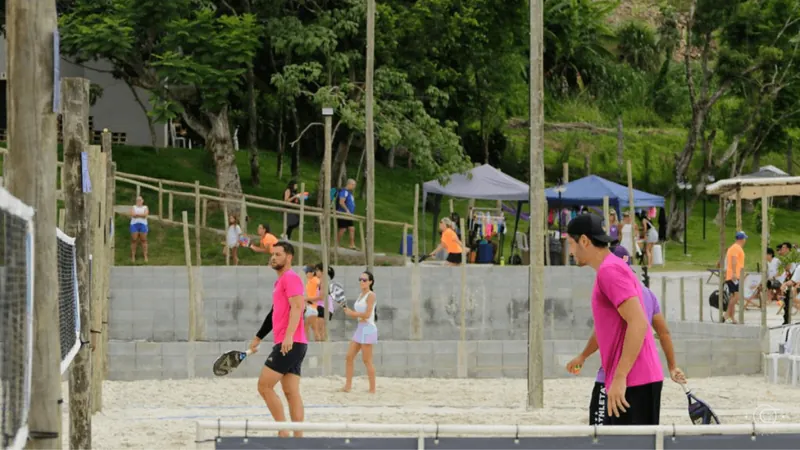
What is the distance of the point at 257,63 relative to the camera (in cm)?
3591

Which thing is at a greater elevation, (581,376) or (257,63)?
(257,63)

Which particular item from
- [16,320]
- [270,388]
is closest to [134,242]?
[270,388]

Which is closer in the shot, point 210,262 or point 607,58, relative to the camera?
point 210,262

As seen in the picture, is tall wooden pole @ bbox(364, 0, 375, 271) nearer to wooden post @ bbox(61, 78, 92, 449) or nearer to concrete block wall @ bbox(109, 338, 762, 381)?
concrete block wall @ bbox(109, 338, 762, 381)

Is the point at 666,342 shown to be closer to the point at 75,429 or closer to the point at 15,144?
the point at 15,144

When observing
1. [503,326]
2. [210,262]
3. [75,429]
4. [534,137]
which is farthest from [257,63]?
[75,429]

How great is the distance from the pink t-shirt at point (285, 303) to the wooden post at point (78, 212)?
4.71 feet

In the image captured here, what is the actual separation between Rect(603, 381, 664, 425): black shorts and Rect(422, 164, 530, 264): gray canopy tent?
22.5 metres

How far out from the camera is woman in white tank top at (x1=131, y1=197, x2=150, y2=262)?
91.5ft

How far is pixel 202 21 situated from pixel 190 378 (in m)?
15.1

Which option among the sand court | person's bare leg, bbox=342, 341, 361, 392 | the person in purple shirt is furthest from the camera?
person's bare leg, bbox=342, 341, 361, 392

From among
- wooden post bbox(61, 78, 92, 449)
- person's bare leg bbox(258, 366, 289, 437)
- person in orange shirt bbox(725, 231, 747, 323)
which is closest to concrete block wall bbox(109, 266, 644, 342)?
person in orange shirt bbox(725, 231, 747, 323)

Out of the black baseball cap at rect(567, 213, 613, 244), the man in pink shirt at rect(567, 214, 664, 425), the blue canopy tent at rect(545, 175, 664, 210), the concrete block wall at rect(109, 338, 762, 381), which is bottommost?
the concrete block wall at rect(109, 338, 762, 381)

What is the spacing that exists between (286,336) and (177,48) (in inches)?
846
